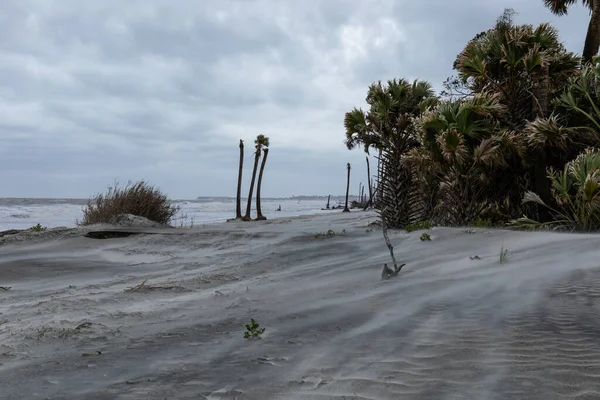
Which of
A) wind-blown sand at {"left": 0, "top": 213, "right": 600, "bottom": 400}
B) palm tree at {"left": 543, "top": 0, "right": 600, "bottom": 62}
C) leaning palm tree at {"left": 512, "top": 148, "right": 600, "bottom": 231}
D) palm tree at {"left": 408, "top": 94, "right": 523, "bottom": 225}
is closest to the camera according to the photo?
wind-blown sand at {"left": 0, "top": 213, "right": 600, "bottom": 400}

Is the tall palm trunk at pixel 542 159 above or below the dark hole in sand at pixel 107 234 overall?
above

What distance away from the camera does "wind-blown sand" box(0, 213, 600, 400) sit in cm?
240

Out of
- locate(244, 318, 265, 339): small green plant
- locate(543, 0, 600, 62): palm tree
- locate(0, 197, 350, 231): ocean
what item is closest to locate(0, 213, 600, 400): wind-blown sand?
locate(244, 318, 265, 339): small green plant

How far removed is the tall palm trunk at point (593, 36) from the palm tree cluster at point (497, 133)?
161 inches

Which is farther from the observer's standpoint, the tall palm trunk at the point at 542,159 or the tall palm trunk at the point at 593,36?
the tall palm trunk at the point at 593,36

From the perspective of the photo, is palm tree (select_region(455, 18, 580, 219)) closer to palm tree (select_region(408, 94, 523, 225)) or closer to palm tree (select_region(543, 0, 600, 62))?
palm tree (select_region(408, 94, 523, 225))

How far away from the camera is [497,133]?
11.8 metres

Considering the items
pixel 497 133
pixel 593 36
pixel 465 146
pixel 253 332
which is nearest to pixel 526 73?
pixel 497 133

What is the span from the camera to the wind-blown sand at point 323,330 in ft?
7.88

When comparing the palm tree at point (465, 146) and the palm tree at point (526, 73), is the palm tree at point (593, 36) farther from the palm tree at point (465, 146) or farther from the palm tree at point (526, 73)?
the palm tree at point (465, 146)

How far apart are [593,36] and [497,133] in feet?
27.2

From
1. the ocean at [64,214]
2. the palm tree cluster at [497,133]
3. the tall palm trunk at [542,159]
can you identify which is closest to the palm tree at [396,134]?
the palm tree cluster at [497,133]

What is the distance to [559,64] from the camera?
13.2 metres

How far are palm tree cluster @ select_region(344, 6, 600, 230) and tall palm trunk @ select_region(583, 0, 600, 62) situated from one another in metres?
4.08
